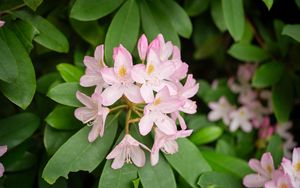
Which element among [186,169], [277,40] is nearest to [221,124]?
[277,40]

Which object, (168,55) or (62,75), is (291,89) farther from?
(62,75)

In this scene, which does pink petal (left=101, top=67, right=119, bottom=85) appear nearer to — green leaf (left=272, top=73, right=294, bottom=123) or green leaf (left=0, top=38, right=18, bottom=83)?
green leaf (left=0, top=38, right=18, bottom=83)

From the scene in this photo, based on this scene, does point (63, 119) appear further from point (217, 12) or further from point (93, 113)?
point (217, 12)

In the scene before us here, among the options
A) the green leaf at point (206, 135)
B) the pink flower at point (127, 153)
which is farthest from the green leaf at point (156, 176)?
the green leaf at point (206, 135)

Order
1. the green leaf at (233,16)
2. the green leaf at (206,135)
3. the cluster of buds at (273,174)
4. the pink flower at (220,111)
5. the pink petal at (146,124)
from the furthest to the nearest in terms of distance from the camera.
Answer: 1. the pink flower at (220,111)
2. the green leaf at (206,135)
3. the green leaf at (233,16)
4. the cluster of buds at (273,174)
5. the pink petal at (146,124)

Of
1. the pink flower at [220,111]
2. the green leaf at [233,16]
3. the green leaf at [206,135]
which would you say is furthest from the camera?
the pink flower at [220,111]

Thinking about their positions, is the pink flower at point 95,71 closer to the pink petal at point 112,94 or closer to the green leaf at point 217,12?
the pink petal at point 112,94
